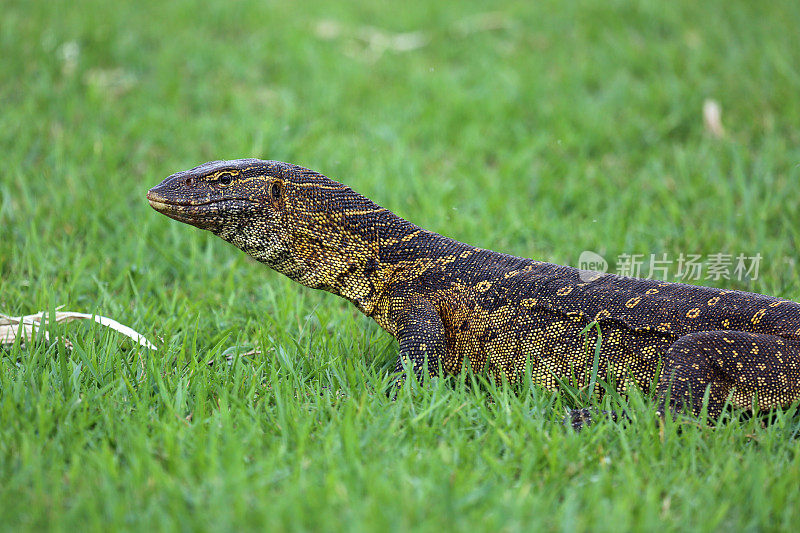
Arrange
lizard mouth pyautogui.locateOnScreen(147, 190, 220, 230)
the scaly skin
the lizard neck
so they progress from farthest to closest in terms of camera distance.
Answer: the lizard neck → lizard mouth pyautogui.locateOnScreen(147, 190, 220, 230) → the scaly skin

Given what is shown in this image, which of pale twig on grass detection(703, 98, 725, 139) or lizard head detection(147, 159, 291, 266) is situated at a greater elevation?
pale twig on grass detection(703, 98, 725, 139)

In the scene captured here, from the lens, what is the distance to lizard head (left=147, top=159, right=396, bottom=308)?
423 centimetres

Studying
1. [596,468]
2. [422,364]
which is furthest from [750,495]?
[422,364]

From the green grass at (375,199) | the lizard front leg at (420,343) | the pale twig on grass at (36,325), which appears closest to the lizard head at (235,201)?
the green grass at (375,199)

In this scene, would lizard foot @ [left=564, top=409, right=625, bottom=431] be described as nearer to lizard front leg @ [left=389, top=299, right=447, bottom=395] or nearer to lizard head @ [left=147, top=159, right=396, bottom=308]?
lizard front leg @ [left=389, top=299, right=447, bottom=395]

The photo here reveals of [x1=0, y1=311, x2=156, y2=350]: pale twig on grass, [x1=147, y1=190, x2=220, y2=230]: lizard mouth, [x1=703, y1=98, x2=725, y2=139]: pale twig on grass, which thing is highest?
[x1=703, y1=98, x2=725, y2=139]: pale twig on grass

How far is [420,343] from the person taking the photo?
160 inches

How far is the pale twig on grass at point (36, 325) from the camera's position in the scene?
4.25 meters

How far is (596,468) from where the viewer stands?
330 centimetres
